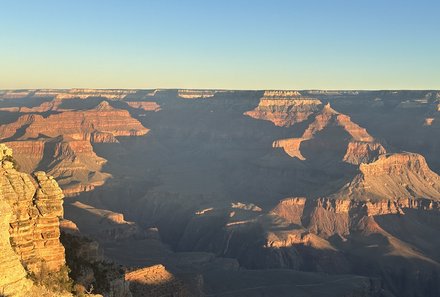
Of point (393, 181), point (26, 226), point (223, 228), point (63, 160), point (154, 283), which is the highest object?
point (26, 226)

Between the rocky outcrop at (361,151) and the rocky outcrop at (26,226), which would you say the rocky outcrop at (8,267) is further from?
the rocky outcrop at (361,151)

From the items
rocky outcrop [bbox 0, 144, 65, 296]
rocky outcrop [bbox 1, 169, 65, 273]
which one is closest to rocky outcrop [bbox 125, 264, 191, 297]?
rocky outcrop [bbox 1, 169, 65, 273]

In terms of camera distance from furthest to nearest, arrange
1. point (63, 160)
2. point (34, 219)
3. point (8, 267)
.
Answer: point (63, 160) < point (34, 219) < point (8, 267)

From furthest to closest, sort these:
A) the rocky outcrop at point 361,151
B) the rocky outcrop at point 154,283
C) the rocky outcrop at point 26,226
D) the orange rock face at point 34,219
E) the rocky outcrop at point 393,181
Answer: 1. the rocky outcrop at point 361,151
2. the rocky outcrop at point 393,181
3. the rocky outcrop at point 154,283
4. the orange rock face at point 34,219
5. the rocky outcrop at point 26,226

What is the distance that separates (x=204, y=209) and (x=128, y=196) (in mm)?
31832

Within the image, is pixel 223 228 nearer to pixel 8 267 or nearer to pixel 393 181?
pixel 393 181

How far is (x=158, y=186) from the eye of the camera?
607ft

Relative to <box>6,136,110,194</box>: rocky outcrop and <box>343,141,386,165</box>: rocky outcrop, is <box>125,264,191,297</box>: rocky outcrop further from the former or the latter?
<box>343,141,386,165</box>: rocky outcrop

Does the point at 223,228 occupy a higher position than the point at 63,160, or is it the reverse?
the point at 63,160

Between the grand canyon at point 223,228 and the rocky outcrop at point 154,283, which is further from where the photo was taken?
the rocky outcrop at point 154,283

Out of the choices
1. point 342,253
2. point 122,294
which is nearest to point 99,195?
point 342,253

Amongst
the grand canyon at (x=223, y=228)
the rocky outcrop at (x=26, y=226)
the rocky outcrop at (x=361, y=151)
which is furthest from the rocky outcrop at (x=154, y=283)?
the rocky outcrop at (x=361, y=151)

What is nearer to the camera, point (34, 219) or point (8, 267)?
point (8, 267)

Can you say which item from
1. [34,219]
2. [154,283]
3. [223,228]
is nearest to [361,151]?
[223,228]
